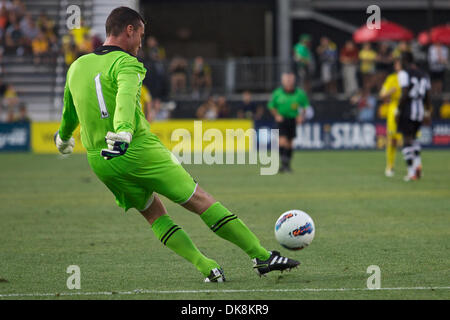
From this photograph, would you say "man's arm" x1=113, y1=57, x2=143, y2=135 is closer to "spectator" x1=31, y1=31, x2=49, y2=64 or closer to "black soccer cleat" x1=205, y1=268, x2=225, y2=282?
"black soccer cleat" x1=205, y1=268, x2=225, y2=282

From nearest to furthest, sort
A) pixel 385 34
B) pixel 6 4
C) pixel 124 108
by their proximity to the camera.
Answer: pixel 124 108 → pixel 385 34 → pixel 6 4

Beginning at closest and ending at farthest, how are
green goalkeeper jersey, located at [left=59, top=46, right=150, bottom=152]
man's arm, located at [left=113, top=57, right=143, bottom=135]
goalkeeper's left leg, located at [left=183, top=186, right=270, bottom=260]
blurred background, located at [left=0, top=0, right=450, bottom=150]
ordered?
man's arm, located at [left=113, top=57, right=143, bottom=135]
green goalkeeper jersey, located at [left=59, top=46, right=150, bottom=152]
goalkeeper's left leg, located at [left=183, top=186, right=270, bottom=260]
blurred background, located at [left=0, top=0, right=450, bottom=150]

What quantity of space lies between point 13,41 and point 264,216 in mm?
22480

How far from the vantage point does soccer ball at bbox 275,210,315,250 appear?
23.9ft

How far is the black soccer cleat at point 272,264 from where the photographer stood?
675 centimetres

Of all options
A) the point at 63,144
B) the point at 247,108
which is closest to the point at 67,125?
the point at 63,144

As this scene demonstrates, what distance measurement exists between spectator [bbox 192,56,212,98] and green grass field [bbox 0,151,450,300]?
1180cm

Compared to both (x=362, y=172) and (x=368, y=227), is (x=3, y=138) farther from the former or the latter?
(x=368, y=227)

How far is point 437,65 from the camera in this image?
99.1ft

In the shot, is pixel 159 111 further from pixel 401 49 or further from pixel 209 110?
pixel 401 49

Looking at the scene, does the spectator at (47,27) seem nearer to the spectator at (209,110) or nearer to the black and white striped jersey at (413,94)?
the spectator at (209,110)

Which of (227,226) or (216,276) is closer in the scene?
(227,226)

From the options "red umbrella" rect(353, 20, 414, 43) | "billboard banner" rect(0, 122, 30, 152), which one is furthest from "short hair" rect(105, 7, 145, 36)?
"red umbrella" rect(353, 20, 414, 43)

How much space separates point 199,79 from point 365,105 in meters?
5.98
